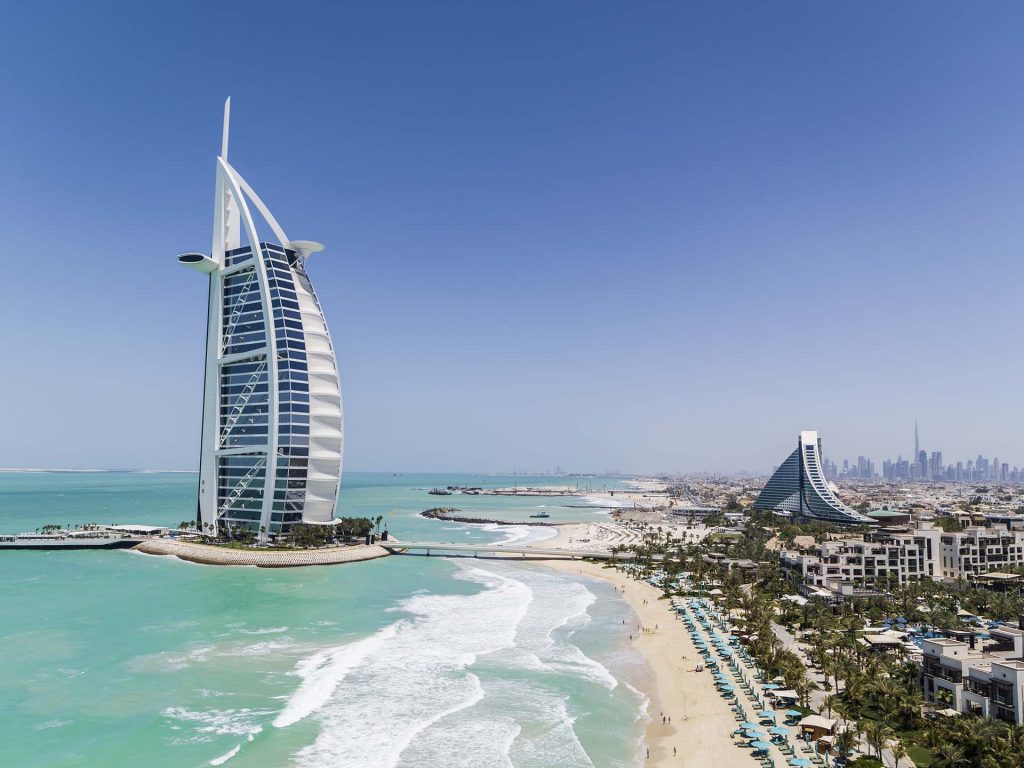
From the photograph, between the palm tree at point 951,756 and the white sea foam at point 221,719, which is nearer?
the palm tree at point 951,756

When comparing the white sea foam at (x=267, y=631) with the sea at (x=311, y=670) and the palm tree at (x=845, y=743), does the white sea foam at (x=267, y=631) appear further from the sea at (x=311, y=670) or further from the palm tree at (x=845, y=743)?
the palm tree at (x=845, y=743)

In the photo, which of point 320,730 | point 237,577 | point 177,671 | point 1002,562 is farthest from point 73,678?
point 1002,562

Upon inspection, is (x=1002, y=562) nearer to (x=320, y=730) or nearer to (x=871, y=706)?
(x=871, y=706)

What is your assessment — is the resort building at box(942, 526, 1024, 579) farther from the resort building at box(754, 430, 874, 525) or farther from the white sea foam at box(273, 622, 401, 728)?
the white sea foam at box(273, 622, 401, 728)

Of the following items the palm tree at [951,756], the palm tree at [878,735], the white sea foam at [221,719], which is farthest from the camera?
the white sea foam at [221,719]

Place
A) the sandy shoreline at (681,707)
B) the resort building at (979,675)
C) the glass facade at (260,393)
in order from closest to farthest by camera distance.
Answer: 1. the resort building at (979,675)
2. the sandy shoreline at (681,707)
3. the glass facade at (260,393)

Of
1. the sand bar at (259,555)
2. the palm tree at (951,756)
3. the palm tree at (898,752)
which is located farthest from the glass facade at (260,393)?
the palm tree at (951,756)

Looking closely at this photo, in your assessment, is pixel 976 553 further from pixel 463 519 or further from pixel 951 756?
pixel 463 519
